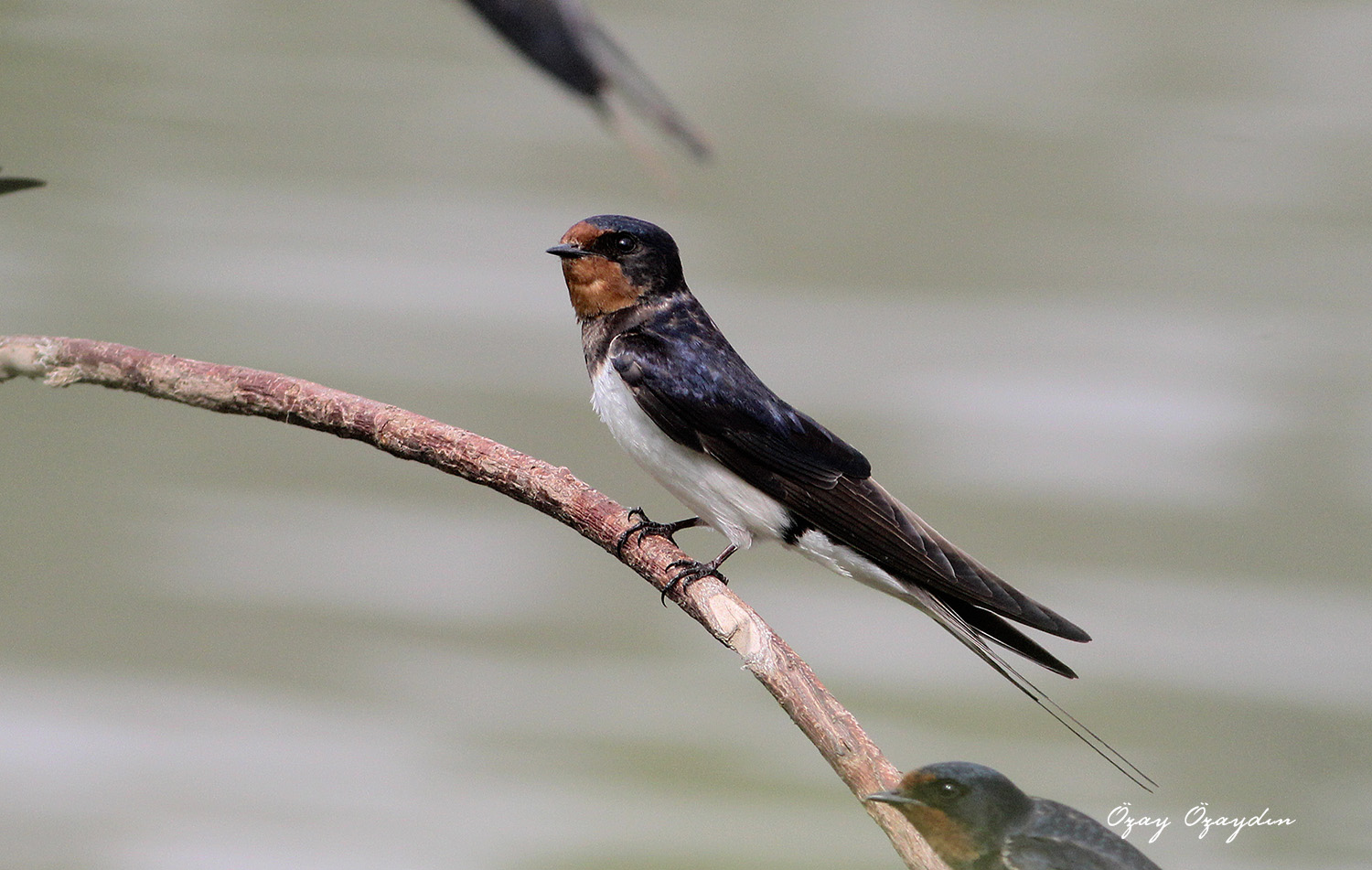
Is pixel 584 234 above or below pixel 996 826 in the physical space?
above

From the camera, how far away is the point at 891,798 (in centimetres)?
52

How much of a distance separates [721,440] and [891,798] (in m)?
0.26

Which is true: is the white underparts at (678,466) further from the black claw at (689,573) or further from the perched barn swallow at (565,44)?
the perched barn swallow at (565,44)

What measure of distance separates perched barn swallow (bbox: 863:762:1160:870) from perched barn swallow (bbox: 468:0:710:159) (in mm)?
390

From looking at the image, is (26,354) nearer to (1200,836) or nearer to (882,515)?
(882,515)

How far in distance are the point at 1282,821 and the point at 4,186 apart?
165 centimetres

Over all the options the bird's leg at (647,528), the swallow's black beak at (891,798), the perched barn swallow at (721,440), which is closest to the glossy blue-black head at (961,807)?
the swallow's black beak at (891,798)

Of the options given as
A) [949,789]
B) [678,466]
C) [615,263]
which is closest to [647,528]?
[678,466]

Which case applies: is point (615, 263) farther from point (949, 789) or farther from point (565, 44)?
point (949, 789)

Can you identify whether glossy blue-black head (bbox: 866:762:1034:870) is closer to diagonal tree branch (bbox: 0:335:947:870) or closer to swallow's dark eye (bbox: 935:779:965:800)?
swallow's dark eye (bbox: 935:779:965:800)

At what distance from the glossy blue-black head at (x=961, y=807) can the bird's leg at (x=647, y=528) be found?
10.1 inches

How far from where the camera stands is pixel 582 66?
62 centimetres

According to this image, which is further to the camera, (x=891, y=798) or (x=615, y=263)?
(x=615, y=263)

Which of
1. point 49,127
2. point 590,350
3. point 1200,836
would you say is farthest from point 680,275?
point 49,127
